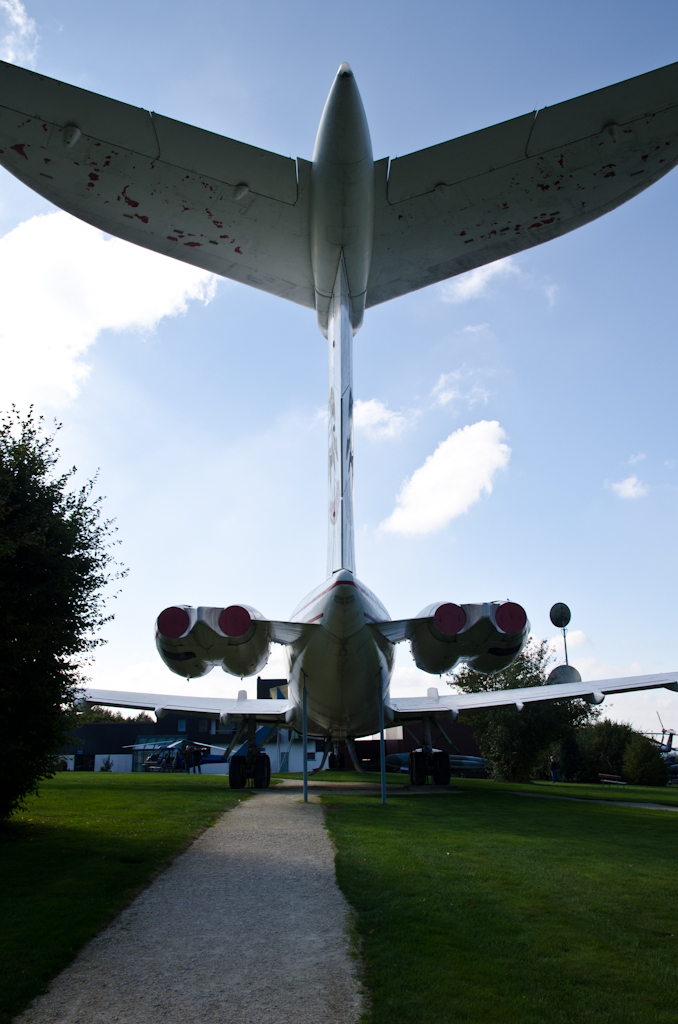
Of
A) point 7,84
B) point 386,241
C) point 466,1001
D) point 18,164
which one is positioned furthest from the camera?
point 386,241

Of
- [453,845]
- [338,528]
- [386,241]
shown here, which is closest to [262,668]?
[338,528]

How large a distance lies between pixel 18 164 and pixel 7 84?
936 mm

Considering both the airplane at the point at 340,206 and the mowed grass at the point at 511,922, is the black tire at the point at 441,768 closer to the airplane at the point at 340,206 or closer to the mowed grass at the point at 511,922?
the mowed grass at the point at 511,922

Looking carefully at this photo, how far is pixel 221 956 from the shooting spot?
4.07 meters

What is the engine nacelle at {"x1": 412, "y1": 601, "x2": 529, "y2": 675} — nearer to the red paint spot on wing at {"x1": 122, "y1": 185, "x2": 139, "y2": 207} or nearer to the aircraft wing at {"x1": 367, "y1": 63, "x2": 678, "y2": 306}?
the aircraft wing at {"x1": 367, "y1": 63, "x2": 678, "y2": 306}

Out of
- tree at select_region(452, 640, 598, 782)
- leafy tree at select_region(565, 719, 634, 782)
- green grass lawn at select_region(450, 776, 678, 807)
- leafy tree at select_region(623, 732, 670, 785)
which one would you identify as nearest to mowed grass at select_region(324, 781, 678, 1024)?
green grass lawn at select_region(450, 776, 678, 807)

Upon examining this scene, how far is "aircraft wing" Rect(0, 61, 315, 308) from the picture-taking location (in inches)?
247

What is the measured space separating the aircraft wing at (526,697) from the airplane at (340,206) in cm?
740

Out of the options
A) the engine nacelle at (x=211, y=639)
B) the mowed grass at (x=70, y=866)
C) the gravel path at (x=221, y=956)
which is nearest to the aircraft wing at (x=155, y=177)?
the engine nacelle at (x=211, y=639)

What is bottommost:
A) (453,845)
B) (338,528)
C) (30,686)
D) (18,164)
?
(453,845)

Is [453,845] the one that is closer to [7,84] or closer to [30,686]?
[30,686]

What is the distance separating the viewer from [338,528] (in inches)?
296

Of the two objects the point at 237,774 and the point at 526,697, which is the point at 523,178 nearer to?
the point at 526,697

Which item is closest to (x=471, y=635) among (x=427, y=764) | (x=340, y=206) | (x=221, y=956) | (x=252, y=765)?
(x=221, y=956)
